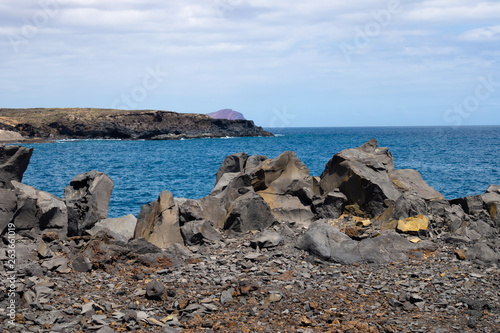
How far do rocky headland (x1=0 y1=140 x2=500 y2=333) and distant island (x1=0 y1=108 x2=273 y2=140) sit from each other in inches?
5180

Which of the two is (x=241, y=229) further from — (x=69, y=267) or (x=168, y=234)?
(x=69, y=267)

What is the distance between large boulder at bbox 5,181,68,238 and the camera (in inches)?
507

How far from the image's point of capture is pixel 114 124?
496 ft

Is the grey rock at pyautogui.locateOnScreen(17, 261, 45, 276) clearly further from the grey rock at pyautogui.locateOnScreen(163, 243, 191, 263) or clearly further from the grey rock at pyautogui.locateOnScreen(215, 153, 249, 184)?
the grey rock at pyautogui.locateOnScreen(215, 153, 249, 184)

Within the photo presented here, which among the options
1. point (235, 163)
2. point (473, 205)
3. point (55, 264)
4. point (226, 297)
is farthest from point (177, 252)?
point (473, 205)

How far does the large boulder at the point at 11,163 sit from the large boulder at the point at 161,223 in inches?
152

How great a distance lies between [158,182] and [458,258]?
3435 cm

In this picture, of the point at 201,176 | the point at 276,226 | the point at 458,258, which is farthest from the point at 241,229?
the point at 201,176

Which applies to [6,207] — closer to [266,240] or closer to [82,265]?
[82,265]

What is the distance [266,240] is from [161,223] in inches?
126

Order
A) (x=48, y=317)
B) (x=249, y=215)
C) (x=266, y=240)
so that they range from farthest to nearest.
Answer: (x=249, y=215) < (x=266, y=240) < (x=48, y=317)

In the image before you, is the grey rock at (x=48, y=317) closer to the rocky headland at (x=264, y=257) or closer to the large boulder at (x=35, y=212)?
the rocky headland at (x=264, y=257)

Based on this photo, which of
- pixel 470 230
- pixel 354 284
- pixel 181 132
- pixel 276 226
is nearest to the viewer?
pixel 354 284

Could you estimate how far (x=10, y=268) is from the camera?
10.9 m
